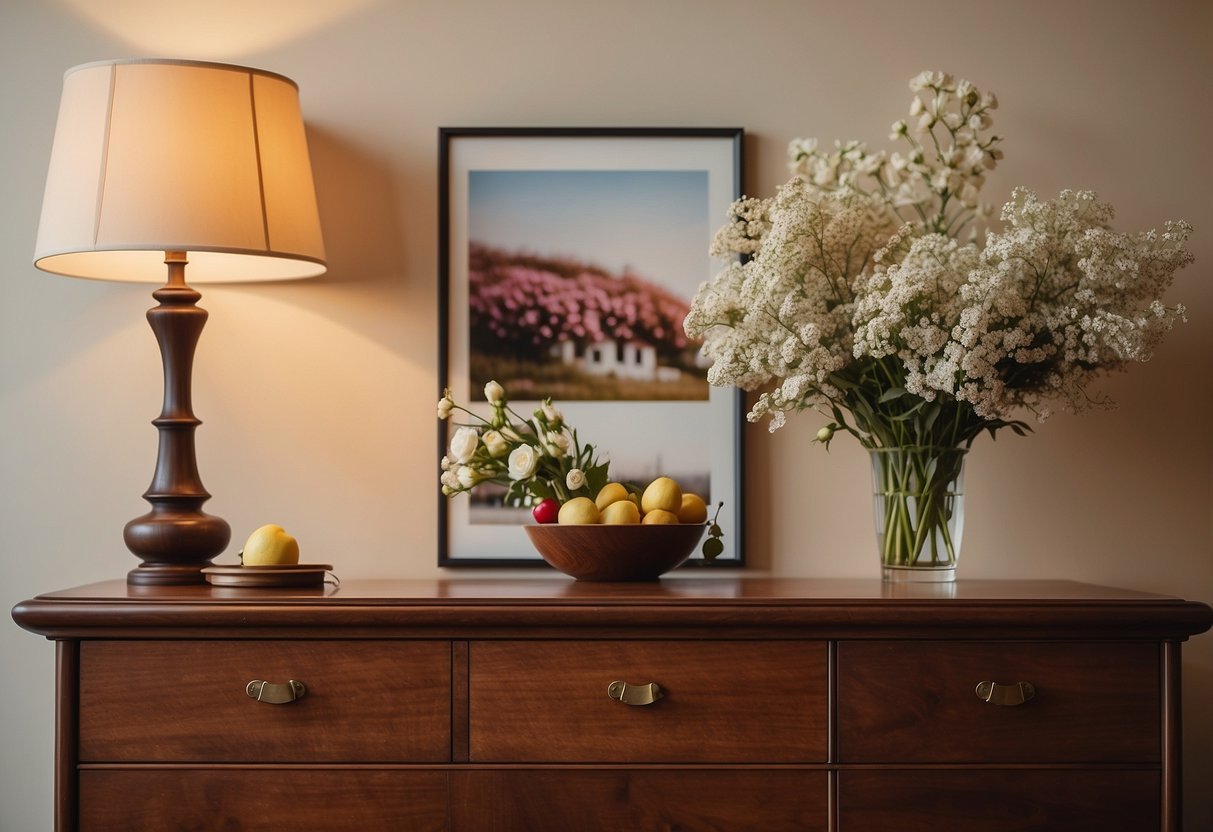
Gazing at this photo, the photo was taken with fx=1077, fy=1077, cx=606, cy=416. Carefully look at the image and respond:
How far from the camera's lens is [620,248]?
209 centimetres

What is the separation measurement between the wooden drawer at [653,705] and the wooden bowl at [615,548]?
0.73 ft

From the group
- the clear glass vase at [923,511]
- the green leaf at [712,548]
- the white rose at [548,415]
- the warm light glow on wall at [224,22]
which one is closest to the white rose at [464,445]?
the white rose at [548,415]

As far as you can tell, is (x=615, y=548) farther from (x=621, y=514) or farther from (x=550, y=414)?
(x=550, y=414)

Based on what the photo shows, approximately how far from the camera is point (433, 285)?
2102 mm

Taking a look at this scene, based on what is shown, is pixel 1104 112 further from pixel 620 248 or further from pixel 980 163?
pixel 620 248

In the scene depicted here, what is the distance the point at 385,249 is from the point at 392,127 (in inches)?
9.5

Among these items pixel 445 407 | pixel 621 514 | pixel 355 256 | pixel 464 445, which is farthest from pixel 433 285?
pixel 621 514

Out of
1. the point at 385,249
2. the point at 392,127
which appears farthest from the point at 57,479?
the point at 392,127

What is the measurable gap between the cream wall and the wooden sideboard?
51 cm

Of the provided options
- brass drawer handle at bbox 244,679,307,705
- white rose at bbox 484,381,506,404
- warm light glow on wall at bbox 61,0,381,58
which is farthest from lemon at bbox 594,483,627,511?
warm light glow on wall at bbox 61,0,381,58

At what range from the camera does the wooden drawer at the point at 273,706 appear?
157 centimetres

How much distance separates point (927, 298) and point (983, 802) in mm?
752

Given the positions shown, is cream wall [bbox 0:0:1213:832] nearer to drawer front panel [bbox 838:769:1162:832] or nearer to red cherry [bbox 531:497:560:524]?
red cherry [bbox 531:497:560:524]

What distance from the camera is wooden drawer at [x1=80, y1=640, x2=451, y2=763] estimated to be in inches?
61.7
